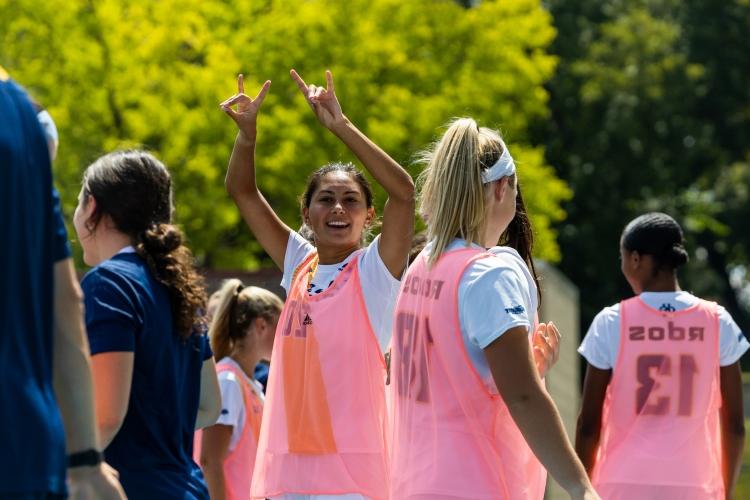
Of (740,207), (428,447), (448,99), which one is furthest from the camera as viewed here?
(740,207)

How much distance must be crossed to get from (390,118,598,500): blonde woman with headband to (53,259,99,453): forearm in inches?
57.2

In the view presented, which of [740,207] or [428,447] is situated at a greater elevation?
[740,207]

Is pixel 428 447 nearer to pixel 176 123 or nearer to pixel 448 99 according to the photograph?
pixel 176 123

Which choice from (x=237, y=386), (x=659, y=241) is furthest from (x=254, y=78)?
(x=659, y=241)

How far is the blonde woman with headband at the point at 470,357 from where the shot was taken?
4.21m

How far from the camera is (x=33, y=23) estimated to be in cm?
2553

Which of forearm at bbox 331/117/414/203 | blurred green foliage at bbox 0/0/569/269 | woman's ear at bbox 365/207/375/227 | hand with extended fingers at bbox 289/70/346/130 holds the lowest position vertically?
woman's ear at bbox 365/207/375/227

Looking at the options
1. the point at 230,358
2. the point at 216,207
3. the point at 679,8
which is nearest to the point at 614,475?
the point at 230,358

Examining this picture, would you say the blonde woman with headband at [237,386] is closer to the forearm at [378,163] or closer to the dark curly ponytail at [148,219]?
the forearm at [378,163]

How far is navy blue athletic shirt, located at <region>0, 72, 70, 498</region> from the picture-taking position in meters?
2.91

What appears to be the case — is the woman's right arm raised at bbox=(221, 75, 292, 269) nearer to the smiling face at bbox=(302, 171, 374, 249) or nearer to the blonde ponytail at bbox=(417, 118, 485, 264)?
the smiling face at bbox=(302, 171, 374, 249)

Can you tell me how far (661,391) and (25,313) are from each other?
4145mm

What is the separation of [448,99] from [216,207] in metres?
5.87

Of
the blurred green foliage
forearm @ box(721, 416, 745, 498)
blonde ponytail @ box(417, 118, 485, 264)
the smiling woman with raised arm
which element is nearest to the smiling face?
the smiling woman with raised arm
